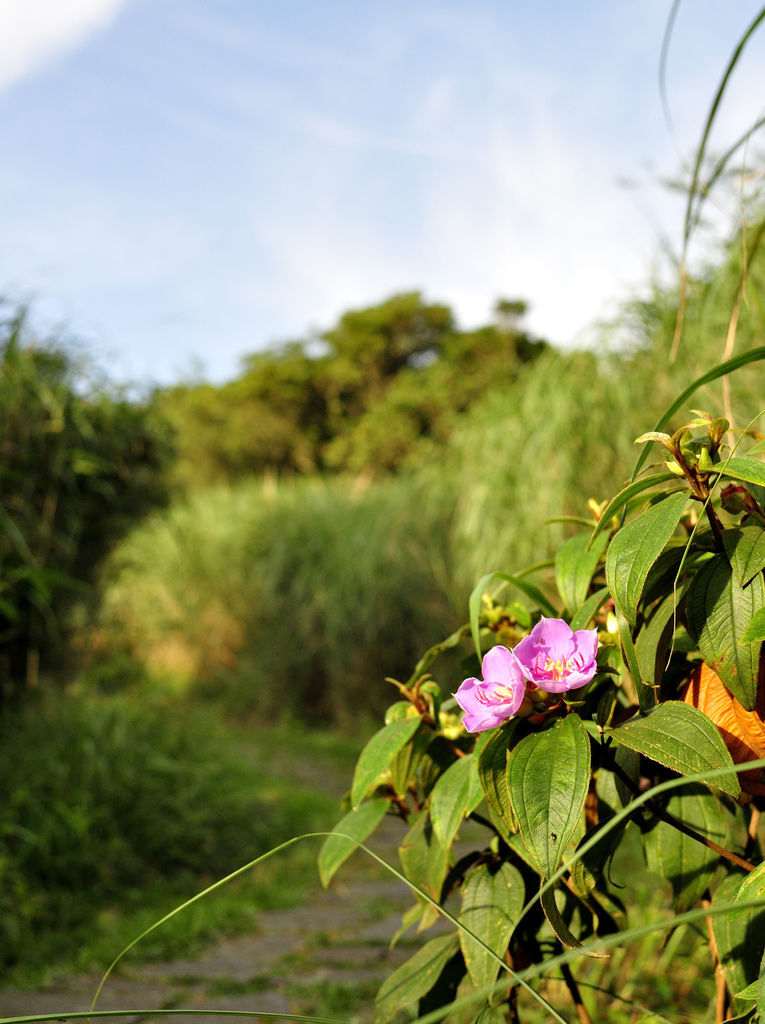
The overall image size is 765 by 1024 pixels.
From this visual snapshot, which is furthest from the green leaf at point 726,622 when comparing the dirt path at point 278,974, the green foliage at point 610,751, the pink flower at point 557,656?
the dirt path at point 278,974

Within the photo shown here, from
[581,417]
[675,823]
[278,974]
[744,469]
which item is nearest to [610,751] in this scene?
[675,823]

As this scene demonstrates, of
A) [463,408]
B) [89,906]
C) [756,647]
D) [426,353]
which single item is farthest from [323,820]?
[426,353]

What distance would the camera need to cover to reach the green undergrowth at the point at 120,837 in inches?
97.2

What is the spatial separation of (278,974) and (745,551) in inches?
80.2

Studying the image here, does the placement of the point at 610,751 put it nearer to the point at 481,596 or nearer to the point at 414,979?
the point at 481,596

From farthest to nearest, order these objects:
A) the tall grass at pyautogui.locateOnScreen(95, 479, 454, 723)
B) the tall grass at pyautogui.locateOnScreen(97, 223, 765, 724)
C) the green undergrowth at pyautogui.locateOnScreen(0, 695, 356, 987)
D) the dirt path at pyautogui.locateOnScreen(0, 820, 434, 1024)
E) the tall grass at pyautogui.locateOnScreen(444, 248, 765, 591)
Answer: the tall grass at pyautogui.locateOnScreen(95, 479, 454, 723) < the tall grass at pyautogui.locateOnScreen(97, 223, 765, 724) < the tall grass at pyautogui.locateOnScreen(444, 248, 765, 591) < the green undergrowth at pyautogui.locateOnScreen(0, 695, 356, 987) < the dirt path at pyautogui.locateOnScreen(0, 820, 434, 1024)

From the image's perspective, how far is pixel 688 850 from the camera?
890mm

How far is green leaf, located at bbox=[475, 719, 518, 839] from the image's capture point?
0.73 meters

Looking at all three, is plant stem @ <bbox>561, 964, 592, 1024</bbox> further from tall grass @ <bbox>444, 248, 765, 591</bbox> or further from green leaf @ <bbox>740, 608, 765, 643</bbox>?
tall grass @ <bbox>444, 248, 765, 591</bbox>

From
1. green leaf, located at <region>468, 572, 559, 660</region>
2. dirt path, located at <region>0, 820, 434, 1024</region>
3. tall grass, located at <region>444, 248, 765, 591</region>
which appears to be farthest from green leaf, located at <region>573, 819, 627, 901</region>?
tall grass, located at <region>444, 248, 765, 591</region>

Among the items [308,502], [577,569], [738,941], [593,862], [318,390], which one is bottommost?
[738,941]

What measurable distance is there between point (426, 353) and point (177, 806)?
2044 cm

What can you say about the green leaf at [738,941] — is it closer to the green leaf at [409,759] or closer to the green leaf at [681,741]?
the green leaf at [681,741]

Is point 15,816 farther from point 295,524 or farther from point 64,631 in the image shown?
point 295,524
